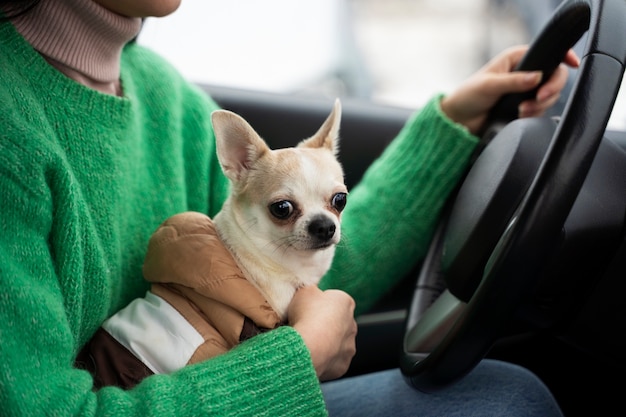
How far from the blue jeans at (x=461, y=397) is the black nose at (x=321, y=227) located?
0.39 meters

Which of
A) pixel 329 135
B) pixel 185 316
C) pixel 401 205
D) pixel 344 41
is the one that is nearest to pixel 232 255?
pixel 185 316

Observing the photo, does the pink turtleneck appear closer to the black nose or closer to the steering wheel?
the black nose

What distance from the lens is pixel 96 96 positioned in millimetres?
979

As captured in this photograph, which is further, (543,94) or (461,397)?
(543,94)

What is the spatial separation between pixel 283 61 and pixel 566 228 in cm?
74

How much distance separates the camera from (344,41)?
1734mm

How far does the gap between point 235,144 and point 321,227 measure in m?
0.16

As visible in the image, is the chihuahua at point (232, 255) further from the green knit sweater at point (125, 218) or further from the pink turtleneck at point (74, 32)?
the pink turtleneck at point (74, 32)

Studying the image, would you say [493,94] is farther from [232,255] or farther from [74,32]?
[74,32]

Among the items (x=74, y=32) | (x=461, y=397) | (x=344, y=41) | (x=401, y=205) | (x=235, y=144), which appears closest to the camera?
(x=235, y=144)

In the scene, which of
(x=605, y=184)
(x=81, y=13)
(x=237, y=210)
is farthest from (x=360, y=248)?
(x=81, y=13)

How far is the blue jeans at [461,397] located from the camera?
1.04 metres

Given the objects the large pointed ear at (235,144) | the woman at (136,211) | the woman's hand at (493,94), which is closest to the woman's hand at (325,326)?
the woman at (136,211)

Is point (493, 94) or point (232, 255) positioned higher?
point (493, 94)
